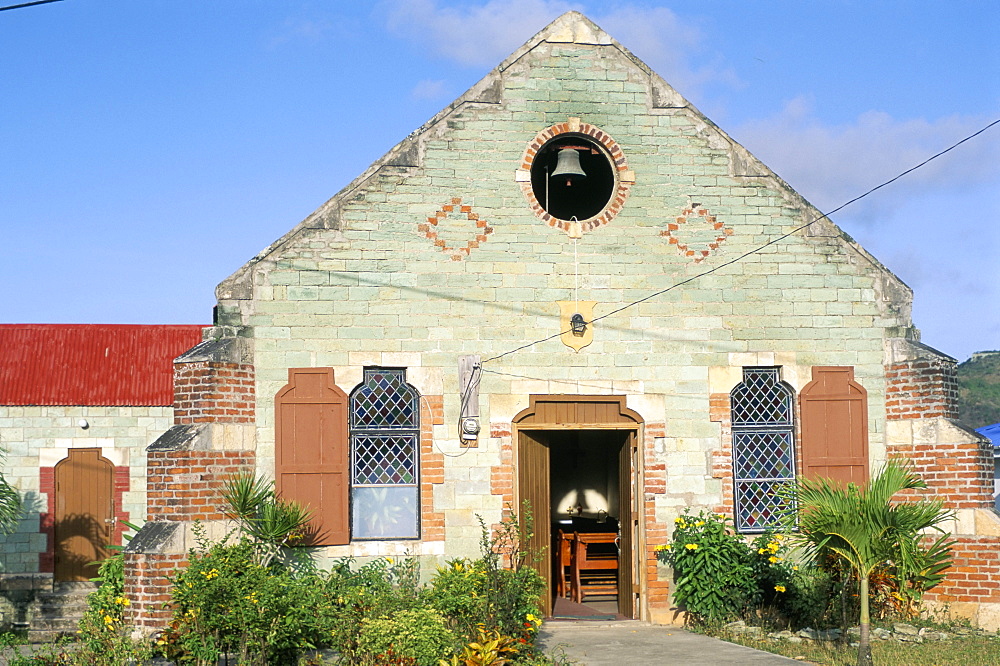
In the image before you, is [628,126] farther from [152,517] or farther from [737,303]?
[152,517]

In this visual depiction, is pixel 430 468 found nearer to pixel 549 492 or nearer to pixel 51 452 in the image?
pixel 549 492

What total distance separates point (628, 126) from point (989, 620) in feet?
24.3

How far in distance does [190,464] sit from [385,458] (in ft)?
7.50

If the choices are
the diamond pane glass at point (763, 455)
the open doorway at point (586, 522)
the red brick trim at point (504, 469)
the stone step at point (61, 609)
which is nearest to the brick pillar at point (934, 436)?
the diamond pane glass at point (763, 455)

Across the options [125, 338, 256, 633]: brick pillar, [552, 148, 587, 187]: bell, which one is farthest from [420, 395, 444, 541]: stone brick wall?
[552, 148, 587, 187]: bell

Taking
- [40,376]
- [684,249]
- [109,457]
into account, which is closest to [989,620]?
[684,249]

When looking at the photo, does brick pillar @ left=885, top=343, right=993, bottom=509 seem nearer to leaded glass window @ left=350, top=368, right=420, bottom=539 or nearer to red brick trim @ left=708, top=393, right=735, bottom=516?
red brick trim @ left=708, top=393, right=735, bottom=516

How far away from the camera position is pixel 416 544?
538 inches

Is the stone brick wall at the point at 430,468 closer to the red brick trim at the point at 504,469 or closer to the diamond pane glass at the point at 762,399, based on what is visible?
the red brick trim at the point at 504,469

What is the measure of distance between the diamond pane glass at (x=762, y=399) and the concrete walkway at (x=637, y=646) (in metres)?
2.81

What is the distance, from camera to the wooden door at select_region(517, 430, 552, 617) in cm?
1412

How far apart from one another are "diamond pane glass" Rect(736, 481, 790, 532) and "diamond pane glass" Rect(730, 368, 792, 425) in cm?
78

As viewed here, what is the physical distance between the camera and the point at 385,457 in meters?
13.9

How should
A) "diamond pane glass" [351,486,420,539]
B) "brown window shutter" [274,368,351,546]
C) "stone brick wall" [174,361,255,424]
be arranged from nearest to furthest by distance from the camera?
"stone brick wall" [174,361,255,424], "brown window shutter" [274,368,351,546], "diamond pane glass" [351,486,420,539]
